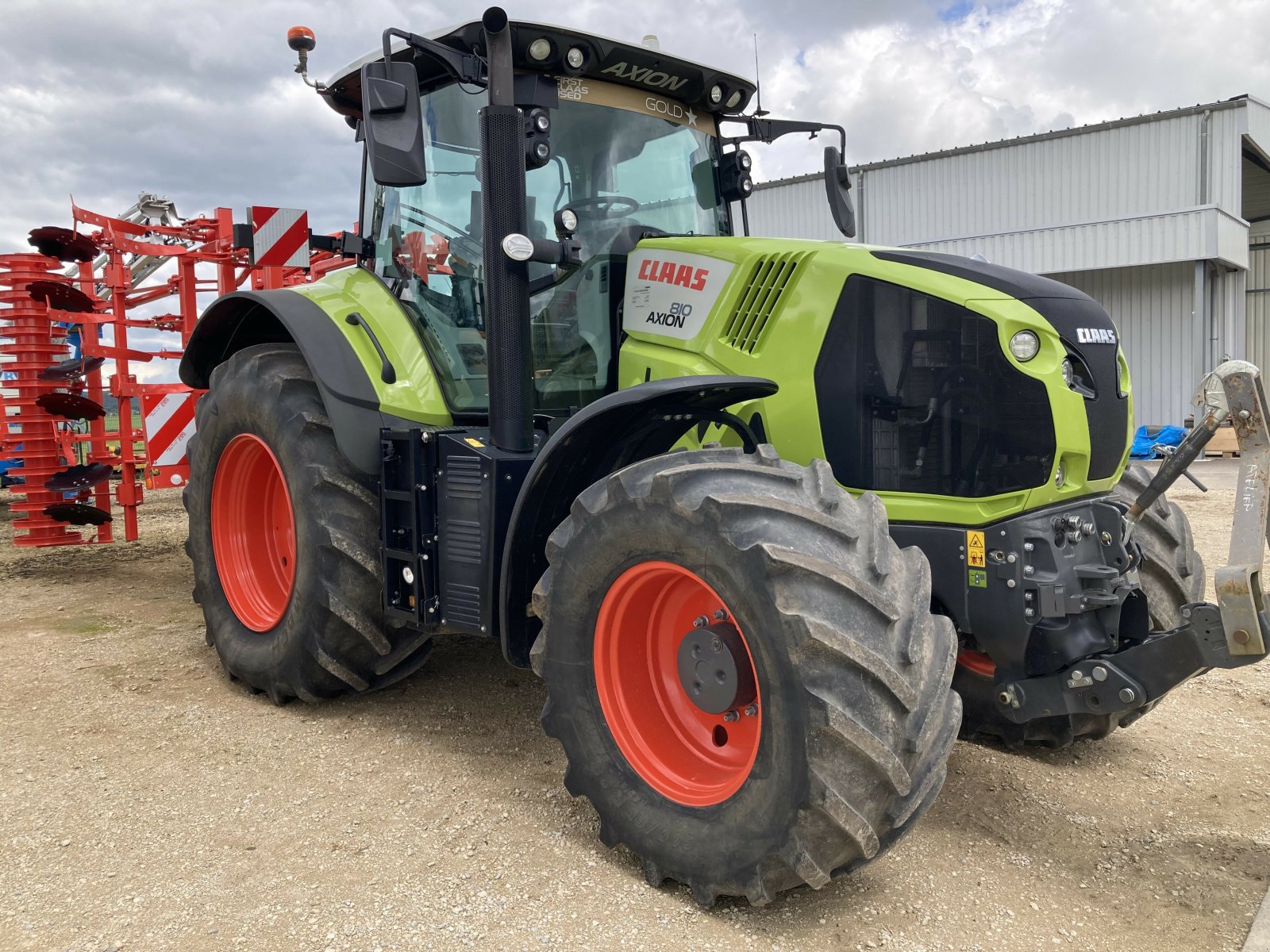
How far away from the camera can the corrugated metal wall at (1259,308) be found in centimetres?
2217

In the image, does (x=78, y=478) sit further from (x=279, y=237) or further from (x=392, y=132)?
(x=392, y=132)

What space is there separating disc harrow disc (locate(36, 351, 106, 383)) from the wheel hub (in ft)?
20.5

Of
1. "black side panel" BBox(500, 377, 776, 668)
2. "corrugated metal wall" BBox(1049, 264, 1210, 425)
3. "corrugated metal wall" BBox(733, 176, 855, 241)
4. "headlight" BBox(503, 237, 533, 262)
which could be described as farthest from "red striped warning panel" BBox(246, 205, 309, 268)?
"corrugated metal wall" BBox(1049, 264, 1210, 425)

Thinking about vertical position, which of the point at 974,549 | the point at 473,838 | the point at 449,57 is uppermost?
the point at 449,57

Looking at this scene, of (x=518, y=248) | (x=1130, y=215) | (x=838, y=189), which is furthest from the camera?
(x=1130, y=215)

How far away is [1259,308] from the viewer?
2242 centimetres

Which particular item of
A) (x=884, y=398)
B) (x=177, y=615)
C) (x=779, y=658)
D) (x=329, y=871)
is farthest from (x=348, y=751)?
(x=177, y=615)

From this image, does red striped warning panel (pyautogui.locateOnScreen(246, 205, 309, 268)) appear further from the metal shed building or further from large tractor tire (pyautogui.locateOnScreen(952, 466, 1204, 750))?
the metal shed building

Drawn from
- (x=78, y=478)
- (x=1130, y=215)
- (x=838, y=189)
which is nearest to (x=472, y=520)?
(x=838, y=189)

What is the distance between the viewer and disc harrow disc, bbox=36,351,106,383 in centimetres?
741

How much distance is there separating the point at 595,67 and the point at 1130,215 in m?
17.7

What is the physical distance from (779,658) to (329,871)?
1.44 m

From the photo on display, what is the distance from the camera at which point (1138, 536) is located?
3.59 m

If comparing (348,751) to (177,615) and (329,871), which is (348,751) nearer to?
(329,871)
